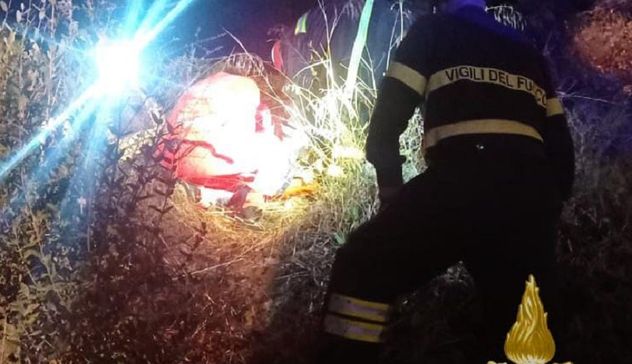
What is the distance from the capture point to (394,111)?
2.88m

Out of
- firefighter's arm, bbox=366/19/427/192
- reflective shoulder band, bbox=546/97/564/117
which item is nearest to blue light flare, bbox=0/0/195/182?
firefighter's arm, bbox=366/19/427/192

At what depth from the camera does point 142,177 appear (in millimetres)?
2975

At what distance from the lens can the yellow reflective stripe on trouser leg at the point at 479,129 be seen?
2.78 meters

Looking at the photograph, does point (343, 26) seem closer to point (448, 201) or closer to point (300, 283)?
point (300, 283)

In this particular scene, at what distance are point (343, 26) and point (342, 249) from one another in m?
3.20

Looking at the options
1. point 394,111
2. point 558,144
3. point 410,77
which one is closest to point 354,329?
point 394,111

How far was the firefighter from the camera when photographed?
2.58 m

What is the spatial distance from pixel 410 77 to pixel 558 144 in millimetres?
682
